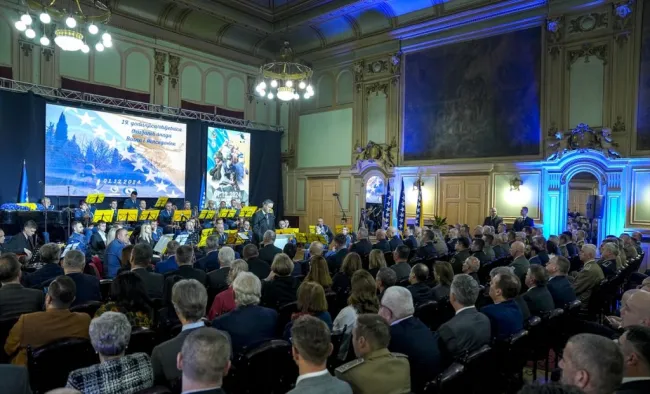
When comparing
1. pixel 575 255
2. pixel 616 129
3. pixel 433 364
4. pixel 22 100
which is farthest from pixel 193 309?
pixel 616 129

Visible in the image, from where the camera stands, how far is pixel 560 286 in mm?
4680

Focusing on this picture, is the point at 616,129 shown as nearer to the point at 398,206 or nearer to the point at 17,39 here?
the point at 398,206

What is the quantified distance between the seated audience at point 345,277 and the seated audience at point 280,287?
2.19 ft

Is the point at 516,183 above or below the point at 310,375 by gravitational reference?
above

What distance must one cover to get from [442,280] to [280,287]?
1.64 m

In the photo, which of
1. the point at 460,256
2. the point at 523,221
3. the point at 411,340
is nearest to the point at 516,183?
the point at 523,221

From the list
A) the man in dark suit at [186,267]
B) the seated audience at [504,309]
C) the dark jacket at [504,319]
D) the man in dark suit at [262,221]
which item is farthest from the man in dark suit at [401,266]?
the man in dark suit at [262,221]

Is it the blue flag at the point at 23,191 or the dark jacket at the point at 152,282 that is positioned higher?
the blue flag at the point at 23,191

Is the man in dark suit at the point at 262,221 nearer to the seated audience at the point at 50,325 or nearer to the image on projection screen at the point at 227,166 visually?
the image on projection screen at the point at 227,166

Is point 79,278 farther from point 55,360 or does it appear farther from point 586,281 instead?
point 586,281

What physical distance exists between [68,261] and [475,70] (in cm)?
1260

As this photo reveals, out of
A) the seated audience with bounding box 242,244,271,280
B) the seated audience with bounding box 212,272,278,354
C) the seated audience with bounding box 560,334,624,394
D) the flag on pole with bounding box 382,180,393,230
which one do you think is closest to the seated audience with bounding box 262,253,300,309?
the seated audience with bounding box 212,272,278,354

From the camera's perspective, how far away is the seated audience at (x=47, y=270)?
448 centimetres

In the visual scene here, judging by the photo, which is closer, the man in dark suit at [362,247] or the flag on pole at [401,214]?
the man in dark suit at [362,247]
